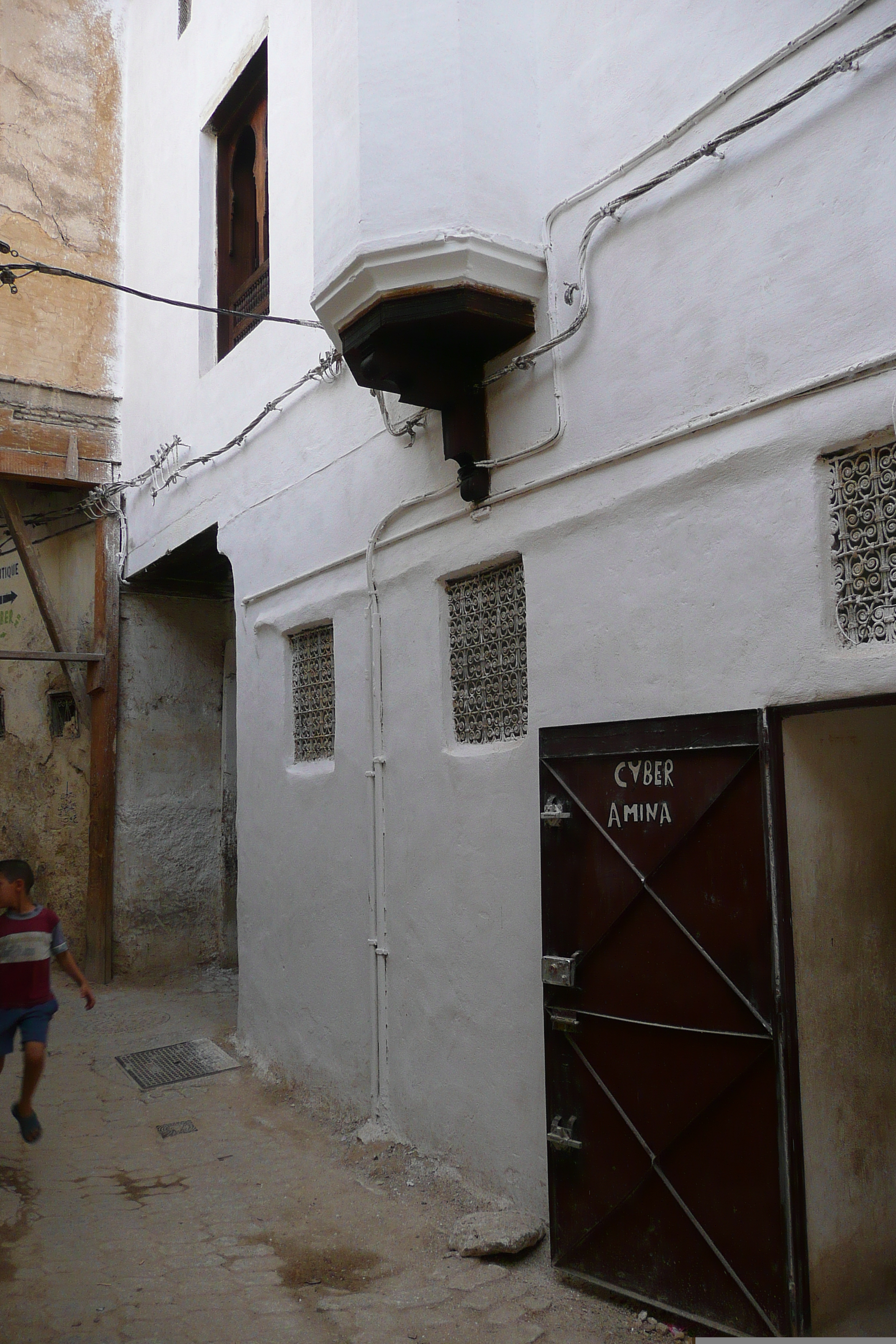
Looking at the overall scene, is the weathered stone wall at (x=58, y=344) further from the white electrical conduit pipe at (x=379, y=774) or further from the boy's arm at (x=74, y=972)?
the boy's arm at (x=74, y=972)

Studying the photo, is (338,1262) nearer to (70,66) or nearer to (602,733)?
(602,733)

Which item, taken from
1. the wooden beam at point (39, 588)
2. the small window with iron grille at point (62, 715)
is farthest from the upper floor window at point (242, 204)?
the small window with iron grille at point (62, 715)

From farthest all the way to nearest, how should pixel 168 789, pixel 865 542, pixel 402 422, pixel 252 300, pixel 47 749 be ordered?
pixel 47 749 < pixel 168 789 < pixel 252 300 < pixel 402 422 < pixel 865 542

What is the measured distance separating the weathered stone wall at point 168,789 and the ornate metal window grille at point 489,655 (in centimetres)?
529

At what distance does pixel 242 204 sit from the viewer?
7.94m

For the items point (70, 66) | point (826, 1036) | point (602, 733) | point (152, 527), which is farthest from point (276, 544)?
point (70, 66)

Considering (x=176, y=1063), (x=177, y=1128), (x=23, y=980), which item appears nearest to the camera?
(x=23, y=980)

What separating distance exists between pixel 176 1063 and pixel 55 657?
3.84 m

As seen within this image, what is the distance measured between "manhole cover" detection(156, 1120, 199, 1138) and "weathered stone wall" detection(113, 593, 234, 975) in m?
3.56

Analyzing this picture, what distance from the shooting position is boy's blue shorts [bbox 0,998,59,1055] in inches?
183

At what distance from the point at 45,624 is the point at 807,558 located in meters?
8.48

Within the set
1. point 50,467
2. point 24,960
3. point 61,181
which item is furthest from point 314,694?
point 61,181

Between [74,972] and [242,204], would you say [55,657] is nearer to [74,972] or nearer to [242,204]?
[242,204]

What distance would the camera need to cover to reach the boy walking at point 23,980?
182 inches
